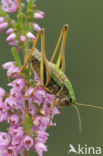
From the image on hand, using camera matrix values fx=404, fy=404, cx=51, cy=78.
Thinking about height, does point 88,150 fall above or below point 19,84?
below

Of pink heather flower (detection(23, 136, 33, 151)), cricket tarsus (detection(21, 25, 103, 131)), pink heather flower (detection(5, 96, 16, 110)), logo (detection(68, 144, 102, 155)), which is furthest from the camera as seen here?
logo (detection(68, 144, 102, 155))

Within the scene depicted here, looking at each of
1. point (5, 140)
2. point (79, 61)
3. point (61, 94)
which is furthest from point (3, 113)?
point (79, 61)

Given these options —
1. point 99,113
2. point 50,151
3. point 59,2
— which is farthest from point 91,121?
point 59,2

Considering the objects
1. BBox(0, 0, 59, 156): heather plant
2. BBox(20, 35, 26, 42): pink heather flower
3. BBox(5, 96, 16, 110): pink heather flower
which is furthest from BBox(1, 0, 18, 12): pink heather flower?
BBox(5, 96, 16, 110): pink heather flower

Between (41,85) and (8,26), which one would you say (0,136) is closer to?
(41,85)

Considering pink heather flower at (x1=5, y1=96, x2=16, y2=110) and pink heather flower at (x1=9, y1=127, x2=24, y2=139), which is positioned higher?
pink heather flower at (x1=5, y1=96, x2=16, y2=110)

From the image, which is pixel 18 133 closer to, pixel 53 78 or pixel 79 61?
pixel 53 78

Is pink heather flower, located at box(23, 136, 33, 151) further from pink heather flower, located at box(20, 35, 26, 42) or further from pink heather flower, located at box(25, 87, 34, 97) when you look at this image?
pink heather flower, located at box(20, 35, 26, 42)
